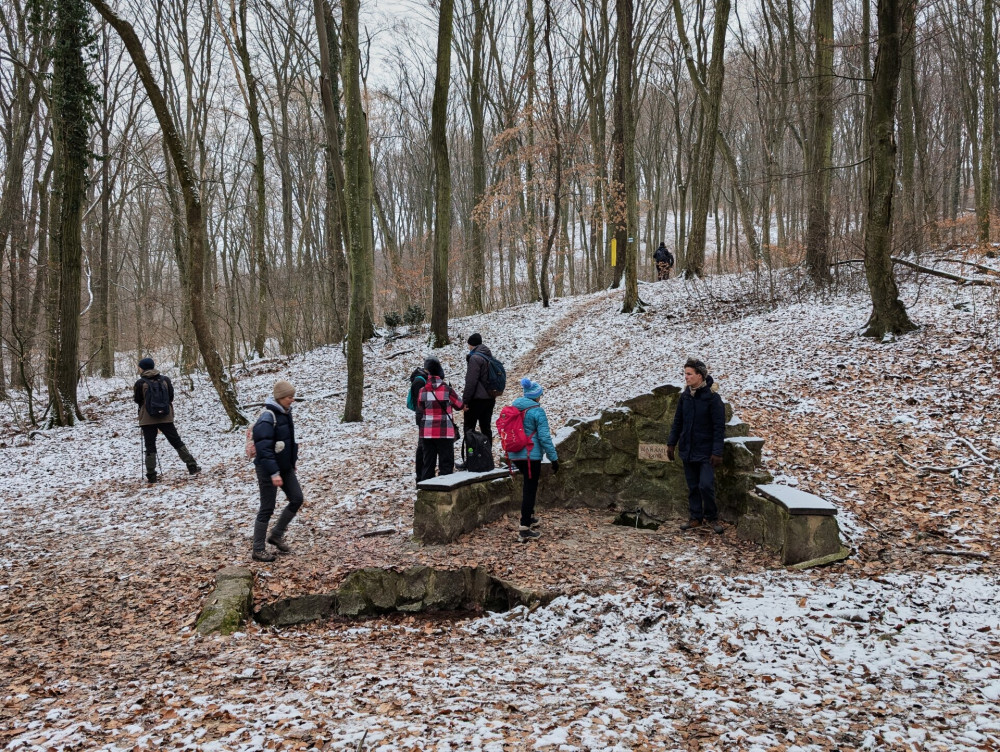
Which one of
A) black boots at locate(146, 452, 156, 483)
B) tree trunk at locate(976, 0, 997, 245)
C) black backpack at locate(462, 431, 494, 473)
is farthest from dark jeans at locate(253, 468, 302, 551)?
tree trunk at locate(976, 0, 997, 245)

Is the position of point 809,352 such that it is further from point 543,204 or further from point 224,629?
point 543,204

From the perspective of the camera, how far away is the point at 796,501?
519cm

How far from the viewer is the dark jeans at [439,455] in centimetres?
721

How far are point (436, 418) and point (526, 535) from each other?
5.85 ft

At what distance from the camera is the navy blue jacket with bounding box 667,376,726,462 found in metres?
6.01

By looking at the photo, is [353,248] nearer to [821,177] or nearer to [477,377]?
[477,377]

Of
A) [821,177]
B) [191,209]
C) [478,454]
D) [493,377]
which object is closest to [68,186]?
[191,209]

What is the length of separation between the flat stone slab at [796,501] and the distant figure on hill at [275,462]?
4687 mm

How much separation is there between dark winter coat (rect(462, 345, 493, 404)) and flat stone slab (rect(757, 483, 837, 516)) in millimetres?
3516

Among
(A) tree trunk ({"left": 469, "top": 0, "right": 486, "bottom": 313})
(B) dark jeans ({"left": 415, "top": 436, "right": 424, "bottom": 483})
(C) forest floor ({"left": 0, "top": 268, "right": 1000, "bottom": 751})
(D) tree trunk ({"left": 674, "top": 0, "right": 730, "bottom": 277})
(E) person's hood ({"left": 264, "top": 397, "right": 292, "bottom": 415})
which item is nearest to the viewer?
(C) forest floor ({"left": 0, "top": 268, "right": 1000, "bottom": 751})

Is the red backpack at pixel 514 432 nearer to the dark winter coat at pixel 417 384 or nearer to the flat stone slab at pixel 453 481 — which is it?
the flat stone slab at pixel 453 481

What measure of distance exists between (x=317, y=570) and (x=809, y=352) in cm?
870

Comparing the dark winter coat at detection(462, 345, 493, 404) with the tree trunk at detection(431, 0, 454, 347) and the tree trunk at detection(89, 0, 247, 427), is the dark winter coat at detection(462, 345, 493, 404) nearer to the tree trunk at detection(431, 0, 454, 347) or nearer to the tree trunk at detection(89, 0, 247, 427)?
the tree trunk at detection(89, 0, 247, 427)

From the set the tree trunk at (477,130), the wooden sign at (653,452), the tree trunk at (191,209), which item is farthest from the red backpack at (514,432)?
the tree trunk at (477,130)
